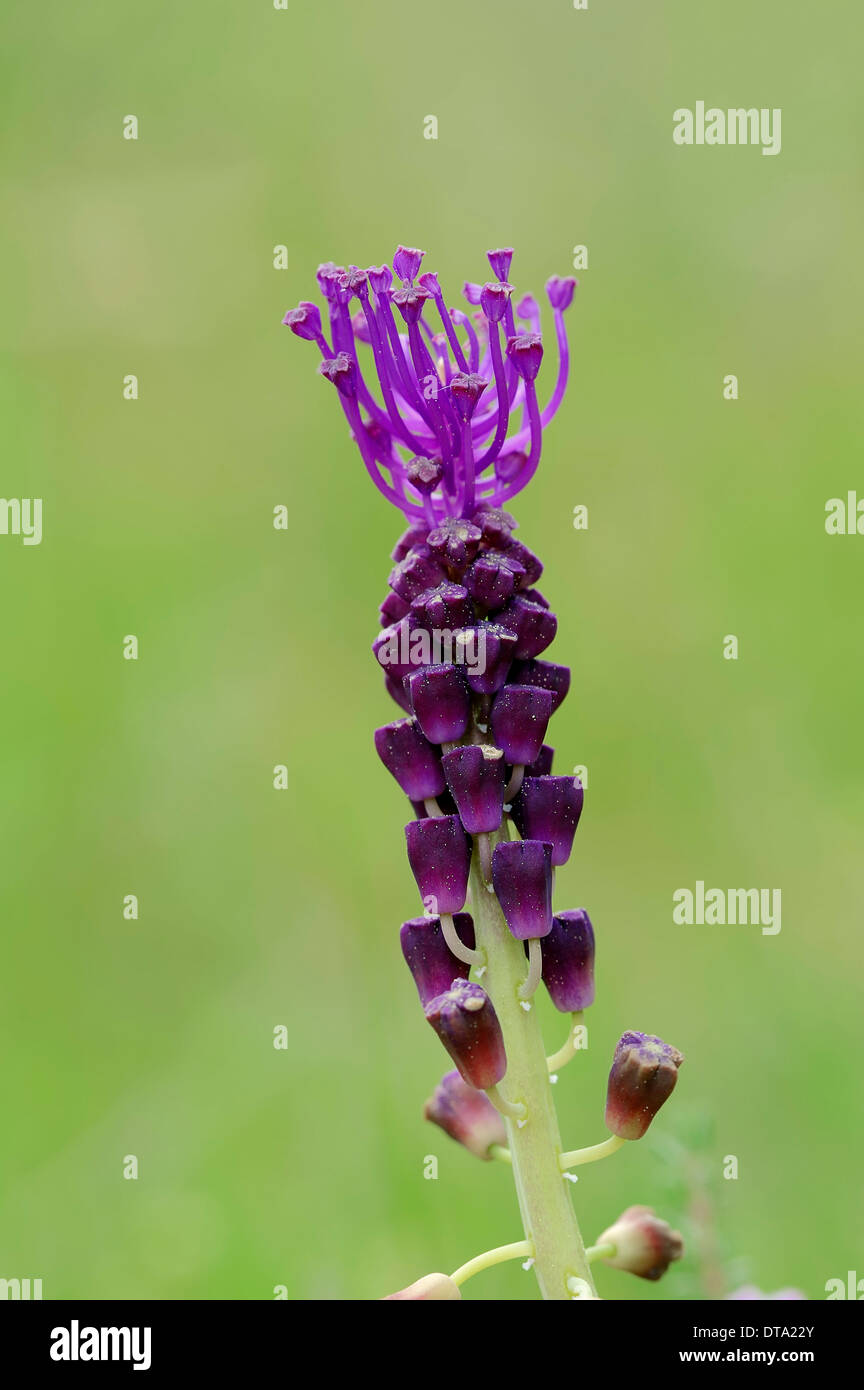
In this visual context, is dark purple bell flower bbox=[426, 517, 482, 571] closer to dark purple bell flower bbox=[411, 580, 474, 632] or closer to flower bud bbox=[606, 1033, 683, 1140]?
dark purple bell flower bbox=[411, 580, 474, 632]

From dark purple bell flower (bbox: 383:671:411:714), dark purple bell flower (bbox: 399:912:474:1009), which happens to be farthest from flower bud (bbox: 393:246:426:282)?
dark purple bell flower (bbox: 399:912:474:1009)

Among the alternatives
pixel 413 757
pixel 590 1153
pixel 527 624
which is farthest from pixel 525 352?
pixel 590 1153

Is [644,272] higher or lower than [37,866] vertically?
higher

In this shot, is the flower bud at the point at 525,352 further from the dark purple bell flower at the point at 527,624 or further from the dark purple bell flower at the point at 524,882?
the dark purple bell flower at the point at 524,882

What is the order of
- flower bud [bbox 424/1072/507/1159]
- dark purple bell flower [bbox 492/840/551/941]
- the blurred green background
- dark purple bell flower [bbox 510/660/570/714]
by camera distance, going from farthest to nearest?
the blurred green background < flower bud [bbox 424/1072/507/1159] < dark purple bell flower [bbox 510/660/570/714] < dark purple bell flower [bbox 492/840/551/941]
